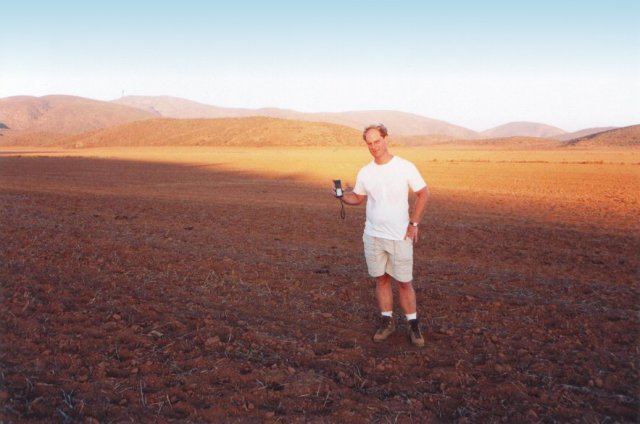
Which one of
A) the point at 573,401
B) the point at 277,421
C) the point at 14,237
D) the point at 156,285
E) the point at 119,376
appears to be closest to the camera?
the point at 277,421

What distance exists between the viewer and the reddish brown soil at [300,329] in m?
3.66

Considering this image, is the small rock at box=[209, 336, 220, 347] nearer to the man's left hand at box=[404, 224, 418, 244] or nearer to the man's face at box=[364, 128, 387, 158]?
the man's left hand at box=[404, 224, 418, 244]

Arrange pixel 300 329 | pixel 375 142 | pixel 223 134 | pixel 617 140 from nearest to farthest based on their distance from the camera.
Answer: pixel 375 142
pixel 300 329
pixel 617 140
pixel 223 134

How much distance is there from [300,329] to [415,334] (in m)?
1.18

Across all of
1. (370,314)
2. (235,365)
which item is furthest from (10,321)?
(370,314)

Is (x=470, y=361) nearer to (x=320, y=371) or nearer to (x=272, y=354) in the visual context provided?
(x=320, y=371)

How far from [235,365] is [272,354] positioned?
1.31 feet

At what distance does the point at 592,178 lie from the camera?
24609mm

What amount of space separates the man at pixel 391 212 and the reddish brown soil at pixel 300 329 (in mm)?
693

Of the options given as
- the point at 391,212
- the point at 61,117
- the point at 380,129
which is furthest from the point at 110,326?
the point at 61,117

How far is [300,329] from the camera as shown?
16.9ft

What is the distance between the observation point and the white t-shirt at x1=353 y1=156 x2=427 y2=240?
176 inches

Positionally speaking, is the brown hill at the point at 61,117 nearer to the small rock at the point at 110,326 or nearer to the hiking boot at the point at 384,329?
the small rock at the point at 110,326

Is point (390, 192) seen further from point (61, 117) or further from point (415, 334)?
point (61, 117)
